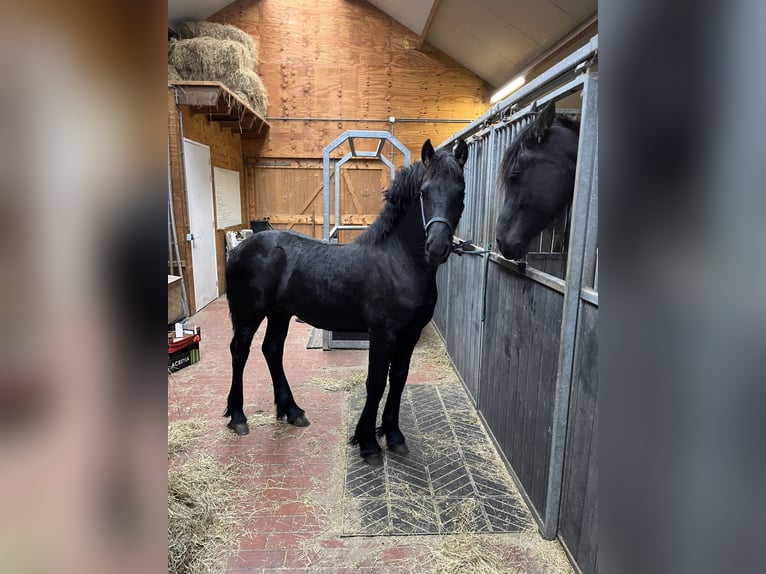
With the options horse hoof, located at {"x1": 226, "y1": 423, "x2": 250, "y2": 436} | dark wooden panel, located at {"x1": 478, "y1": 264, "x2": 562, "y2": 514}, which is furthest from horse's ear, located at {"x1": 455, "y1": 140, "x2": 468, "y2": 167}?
horse hoof, located at {"x1": 226, "y1": 423, "x2": 250, "y2": 436}

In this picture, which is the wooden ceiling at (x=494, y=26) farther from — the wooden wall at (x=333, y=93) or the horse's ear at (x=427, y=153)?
the horse's ear at (x=427, y=153)

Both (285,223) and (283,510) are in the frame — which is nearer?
(283,510)

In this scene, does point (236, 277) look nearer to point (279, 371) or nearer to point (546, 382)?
point (279, 371)

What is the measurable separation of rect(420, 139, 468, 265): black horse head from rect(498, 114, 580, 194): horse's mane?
9.5 inches

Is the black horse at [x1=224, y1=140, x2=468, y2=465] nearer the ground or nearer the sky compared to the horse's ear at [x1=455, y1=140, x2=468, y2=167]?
nearer the ground

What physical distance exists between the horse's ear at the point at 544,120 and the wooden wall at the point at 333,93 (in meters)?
6.65

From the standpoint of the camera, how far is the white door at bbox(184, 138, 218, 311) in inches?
210

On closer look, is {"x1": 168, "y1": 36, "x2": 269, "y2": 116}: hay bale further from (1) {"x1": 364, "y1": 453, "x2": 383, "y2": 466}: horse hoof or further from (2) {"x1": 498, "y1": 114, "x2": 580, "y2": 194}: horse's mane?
(1) {"x1": 364, "y1": 453, "x2": 383, "y2": 466}: horse hoof
